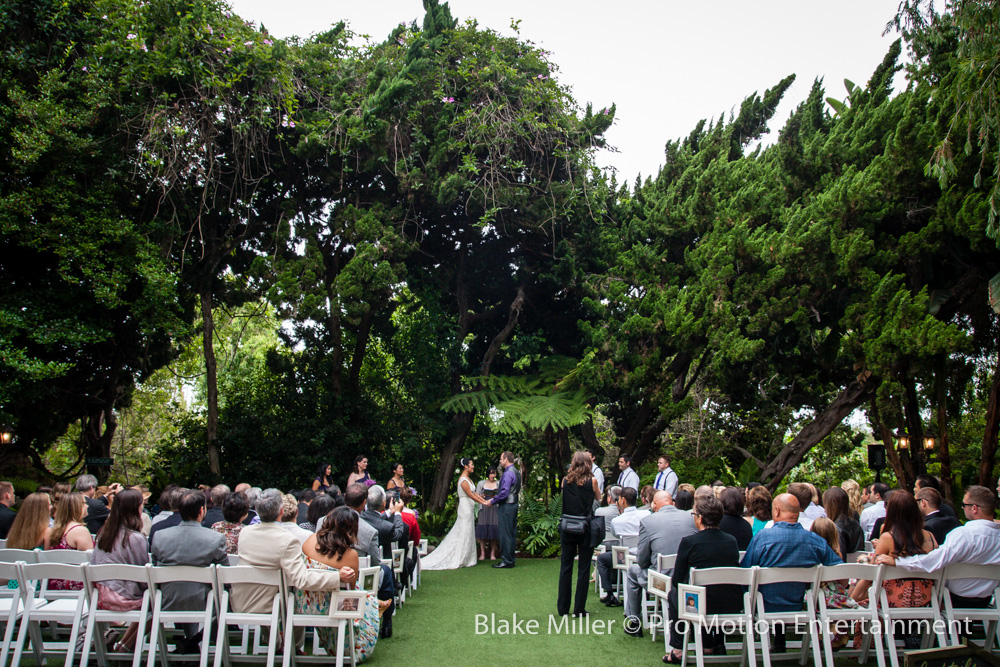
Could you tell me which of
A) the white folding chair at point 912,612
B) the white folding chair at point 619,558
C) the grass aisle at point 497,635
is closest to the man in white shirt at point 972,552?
the white folding chair at point 912,612

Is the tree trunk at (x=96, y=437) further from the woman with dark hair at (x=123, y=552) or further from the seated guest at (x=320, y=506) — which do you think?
the woman with dark hair at (x=123, y=552)

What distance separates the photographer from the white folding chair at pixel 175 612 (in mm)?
4258

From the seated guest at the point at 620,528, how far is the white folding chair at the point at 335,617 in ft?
10.1

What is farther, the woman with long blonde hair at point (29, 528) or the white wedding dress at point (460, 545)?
the white wedding dress at point (460, 545)

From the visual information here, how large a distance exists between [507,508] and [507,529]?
1.15ft

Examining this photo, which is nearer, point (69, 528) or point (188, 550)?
point (188, 550)

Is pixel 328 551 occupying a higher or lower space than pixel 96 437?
lower

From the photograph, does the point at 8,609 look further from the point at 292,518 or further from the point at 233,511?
the point at 292,518

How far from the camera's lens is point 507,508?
10.3 m

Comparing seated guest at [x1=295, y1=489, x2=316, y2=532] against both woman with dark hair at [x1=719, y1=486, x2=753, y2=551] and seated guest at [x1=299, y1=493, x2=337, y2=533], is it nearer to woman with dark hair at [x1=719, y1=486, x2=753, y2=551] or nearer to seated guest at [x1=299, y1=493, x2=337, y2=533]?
seated guest at [x1=299, y1=493, x2=337, y2=533]

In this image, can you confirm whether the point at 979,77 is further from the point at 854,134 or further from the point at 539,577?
the point at 539,577

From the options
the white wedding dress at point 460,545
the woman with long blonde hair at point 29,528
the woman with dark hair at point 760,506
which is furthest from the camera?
the white wedding dress at point 460,545

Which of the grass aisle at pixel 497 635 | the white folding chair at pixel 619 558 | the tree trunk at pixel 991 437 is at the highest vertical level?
the tree trunk at pixel 991 437

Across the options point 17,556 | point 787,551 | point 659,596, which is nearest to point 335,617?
point 17,556
